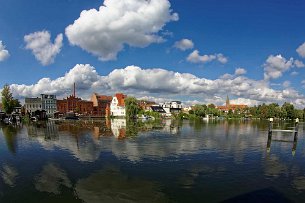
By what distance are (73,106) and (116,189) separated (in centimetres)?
16387

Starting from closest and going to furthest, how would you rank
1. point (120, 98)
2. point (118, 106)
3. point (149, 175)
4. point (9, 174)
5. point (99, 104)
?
point (149, 175) → point (9, 174) → point (118, 106) → point (120, 98) → point (99, 104)

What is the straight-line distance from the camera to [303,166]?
28312 mm

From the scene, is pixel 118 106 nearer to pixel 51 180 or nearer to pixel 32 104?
pixel 32 104

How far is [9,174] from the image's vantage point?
23.6 meters

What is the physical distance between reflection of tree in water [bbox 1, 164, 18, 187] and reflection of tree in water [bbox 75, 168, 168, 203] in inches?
208

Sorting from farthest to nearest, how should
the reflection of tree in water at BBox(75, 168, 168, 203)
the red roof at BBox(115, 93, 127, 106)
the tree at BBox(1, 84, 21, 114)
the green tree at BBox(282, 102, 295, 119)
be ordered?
the green tree at BBox(282, 102, 295, 119)
the red roof at BBox(115, 93, 127, 106)
the tree at BBox(1, 84, 21, 114)
the reflection of tree in water at BBox(75, 168, 168, 203)

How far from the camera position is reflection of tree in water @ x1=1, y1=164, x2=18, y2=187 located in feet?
69.5

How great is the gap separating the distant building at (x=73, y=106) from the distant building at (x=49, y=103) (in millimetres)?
2961

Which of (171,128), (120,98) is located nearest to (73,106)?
(120,98)

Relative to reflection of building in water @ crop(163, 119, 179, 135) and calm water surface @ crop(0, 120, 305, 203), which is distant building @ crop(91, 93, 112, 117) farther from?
calm water surface @ crop(0, 120, 305, 203)

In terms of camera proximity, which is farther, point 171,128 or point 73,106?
point 73,106

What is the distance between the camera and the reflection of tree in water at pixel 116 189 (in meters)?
17.8

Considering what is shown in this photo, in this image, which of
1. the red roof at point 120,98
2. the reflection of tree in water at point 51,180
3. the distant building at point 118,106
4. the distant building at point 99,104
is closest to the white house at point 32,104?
the distant building at point 99,104

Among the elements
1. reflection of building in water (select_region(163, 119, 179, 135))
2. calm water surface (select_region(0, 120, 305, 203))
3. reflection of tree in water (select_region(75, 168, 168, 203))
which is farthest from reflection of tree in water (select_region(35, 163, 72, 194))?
reflection of building in water (select_region(163, 119, 179, 135))
